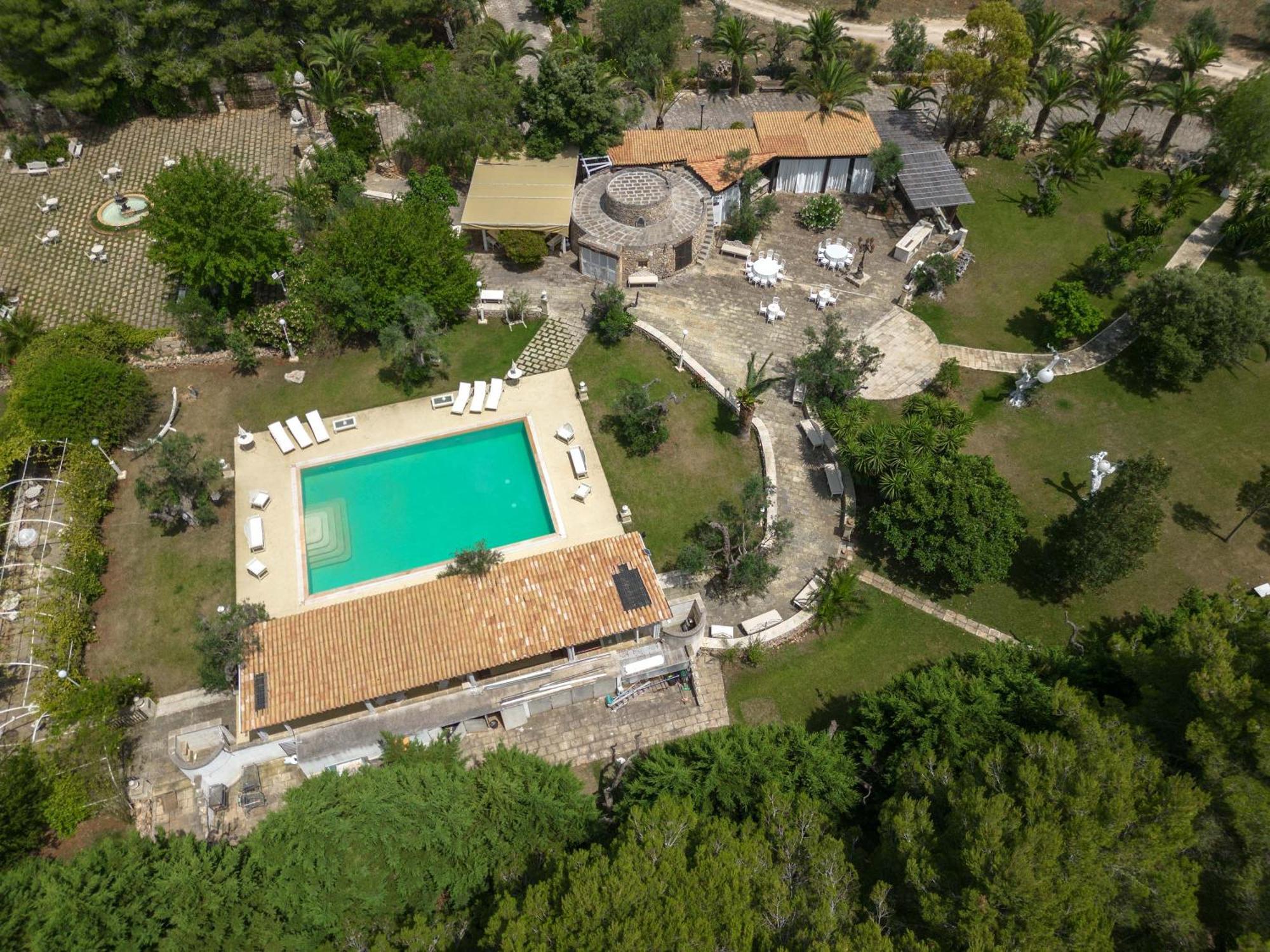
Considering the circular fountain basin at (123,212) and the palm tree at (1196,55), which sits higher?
the palm tree at (1196,55)

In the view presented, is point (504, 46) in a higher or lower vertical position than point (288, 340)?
higher

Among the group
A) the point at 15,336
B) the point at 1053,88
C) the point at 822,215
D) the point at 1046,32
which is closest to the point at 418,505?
the point at 15,336

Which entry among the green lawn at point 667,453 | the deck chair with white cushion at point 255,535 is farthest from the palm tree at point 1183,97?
the deck chair with white cushion at point 255,535

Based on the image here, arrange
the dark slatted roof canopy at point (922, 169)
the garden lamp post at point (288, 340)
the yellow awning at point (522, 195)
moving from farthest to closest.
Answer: the dark slatted roof canopy at point (922, 169) → the yellow awning at point (522, 195) → the garden lamp post at point (288, 340)

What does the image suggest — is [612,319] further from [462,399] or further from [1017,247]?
[1017,247]

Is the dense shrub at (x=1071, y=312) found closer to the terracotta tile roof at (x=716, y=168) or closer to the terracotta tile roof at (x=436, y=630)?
the terracotta tile roof at (x=716, y=168)

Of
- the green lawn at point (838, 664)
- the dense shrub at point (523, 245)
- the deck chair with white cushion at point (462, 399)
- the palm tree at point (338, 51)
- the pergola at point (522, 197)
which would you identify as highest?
the palm tree at point (338, 51)
